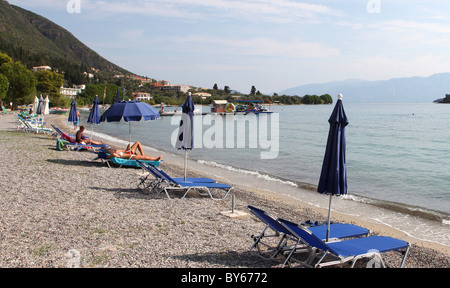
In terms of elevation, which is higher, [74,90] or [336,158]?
[74,90]

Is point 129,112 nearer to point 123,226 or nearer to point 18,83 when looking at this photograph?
point 123,226

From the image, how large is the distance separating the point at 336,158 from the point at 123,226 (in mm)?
3714

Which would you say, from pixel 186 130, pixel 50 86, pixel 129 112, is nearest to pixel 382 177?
pixel 186 130

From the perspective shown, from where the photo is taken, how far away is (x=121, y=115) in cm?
1145

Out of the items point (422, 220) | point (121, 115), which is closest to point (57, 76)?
point (121, 115)

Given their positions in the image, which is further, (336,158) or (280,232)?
(280,232)

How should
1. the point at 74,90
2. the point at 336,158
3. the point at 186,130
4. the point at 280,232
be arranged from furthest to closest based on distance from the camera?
1. the point at 74,90
2. the point at 186,130
3. the point at 280,232
4. the point at 336,158

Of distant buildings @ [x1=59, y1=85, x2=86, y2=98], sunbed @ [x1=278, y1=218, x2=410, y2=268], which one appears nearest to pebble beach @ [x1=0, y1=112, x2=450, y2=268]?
sunbed @ [x1=278, y1=218, x2=410, y2=268]

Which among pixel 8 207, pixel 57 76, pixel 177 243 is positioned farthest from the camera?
pixel 57 76

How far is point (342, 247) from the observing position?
16.6 feet

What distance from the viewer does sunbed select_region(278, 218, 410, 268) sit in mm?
4742
